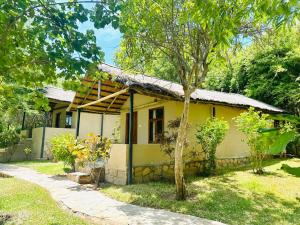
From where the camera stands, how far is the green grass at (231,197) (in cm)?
598

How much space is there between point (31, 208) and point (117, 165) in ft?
12.9

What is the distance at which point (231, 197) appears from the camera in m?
7.42

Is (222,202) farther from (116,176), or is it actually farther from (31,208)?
(31,208)

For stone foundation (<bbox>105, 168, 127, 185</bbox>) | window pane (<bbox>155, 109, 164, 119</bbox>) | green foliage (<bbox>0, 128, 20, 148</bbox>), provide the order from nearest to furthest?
stone foundation (<bbox>105, 168, 127, 185</bbox>) → window pane (<bbox>155, 109, 164, 119</bbox>) → green foliage (<bbox>0, 128, 20, 148</bbox>)

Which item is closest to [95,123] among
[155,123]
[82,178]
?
[155,123]

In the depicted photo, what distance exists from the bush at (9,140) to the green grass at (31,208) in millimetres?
9542

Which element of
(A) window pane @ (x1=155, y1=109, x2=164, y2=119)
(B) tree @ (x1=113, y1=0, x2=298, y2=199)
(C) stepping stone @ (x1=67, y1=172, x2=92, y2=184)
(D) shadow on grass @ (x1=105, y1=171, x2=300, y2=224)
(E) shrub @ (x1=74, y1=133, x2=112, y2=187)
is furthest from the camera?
(A) window pane @ (x1=155, y1=109, x2=164, y2=119)

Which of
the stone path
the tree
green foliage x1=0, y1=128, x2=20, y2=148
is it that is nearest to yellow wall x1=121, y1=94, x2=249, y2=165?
the stone path

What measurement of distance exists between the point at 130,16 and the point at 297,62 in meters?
16.7

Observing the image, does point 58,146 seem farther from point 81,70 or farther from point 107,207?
point 81,70

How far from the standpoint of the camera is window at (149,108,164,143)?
12180 millimetres

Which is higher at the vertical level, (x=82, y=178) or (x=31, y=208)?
(x=82, y=178)

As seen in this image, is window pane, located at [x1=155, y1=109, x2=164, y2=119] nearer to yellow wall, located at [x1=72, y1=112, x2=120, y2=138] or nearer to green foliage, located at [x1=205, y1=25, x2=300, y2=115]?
green foliage, located at [x1=205, y1=25, x2=300, y2=115]

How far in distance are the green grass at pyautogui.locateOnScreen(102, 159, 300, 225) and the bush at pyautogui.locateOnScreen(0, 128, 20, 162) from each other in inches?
447
